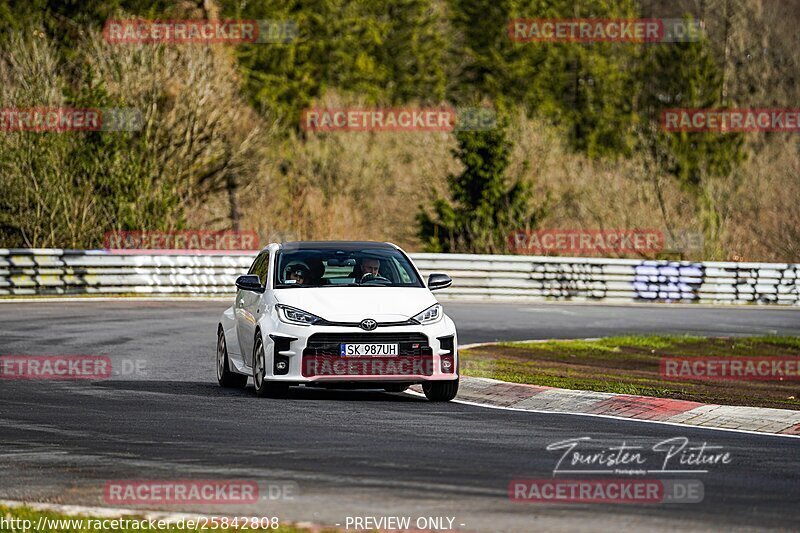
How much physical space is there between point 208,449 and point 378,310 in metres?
3.93

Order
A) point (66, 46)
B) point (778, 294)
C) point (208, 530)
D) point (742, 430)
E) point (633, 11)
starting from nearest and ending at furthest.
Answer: point (208, 530) → point (742, 430) → point (778, 294) → point (66, 46) → point (633, 11)

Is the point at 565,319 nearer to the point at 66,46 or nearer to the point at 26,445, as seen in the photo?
the point at 26,445

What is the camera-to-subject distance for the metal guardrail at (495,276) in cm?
3338

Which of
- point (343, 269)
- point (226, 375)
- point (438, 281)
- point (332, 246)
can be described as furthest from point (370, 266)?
point (226, 375)

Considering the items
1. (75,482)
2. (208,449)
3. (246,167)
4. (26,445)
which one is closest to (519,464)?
(208,449)

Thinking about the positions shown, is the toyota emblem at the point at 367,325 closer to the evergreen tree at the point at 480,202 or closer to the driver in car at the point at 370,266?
the driver in car at the point at 370,266

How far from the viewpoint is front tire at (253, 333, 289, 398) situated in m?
14.1

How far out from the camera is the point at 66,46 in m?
56.8

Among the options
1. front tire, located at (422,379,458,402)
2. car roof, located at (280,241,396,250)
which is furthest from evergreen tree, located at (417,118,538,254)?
front tire, located at (422,379,458,402)

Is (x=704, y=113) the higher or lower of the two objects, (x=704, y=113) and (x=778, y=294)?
the higher

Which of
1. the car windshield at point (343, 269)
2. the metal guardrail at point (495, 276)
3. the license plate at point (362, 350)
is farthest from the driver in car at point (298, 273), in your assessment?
the metal guardrail at point (495, 276)

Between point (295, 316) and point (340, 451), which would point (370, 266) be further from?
point (340, 451)

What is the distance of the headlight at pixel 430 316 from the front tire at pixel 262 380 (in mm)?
1430

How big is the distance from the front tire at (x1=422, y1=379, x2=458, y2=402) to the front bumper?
0.38m
